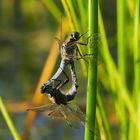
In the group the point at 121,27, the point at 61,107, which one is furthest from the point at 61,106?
the point at 121,27

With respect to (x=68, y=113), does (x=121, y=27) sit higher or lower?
higher

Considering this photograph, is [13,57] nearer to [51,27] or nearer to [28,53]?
[28,53]

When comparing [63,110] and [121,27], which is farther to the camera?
[121,27]

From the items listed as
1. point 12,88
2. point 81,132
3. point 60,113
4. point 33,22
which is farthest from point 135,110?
point 33,22

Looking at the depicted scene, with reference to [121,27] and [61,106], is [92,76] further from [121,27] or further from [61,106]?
[121,27]

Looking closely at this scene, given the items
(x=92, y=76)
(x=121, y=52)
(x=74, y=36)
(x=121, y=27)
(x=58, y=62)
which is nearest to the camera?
(x=92, y=76)

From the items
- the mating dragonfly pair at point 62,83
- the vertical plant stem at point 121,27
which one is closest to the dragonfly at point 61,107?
the mating dragonfly pair at point 62,83

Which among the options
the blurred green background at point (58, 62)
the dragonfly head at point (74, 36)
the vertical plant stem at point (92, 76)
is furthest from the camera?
the blurred green background at point (58, 62)

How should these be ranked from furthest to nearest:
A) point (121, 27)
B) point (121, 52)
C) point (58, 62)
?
1. point (58, 62)
2. point (121, 52)
3. point (121, 27)

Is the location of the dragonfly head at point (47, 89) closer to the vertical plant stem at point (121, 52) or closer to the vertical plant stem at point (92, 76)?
the vertical plant stem at point (92, 76)
